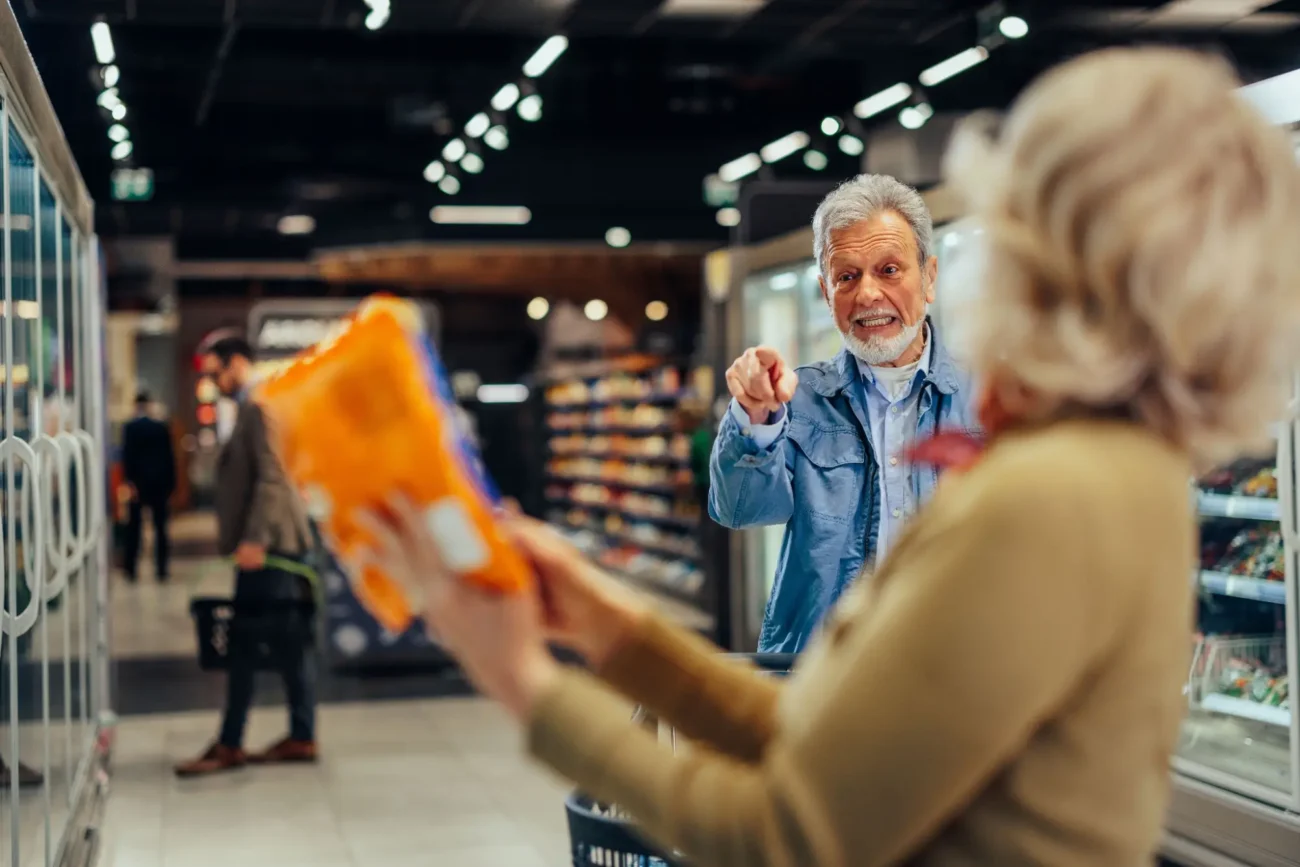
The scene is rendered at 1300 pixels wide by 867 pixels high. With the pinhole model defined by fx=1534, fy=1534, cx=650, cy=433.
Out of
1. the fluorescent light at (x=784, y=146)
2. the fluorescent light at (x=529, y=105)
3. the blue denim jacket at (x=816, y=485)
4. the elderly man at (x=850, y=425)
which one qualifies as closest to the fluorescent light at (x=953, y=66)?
the fluorescent light at (x=529, y=105)

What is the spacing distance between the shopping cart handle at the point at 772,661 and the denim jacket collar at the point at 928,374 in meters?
0.71

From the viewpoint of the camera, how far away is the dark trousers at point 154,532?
14922 millimetres

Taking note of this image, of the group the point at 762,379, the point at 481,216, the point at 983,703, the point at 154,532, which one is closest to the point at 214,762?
the point at 762,379

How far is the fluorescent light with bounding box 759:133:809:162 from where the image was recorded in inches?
618

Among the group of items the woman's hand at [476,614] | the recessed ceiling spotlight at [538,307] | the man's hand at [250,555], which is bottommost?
the man's hand at [250,555]

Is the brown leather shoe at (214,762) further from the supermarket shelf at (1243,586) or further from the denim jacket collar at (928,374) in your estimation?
the denim jacket collar at (928,374)

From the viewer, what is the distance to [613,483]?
1653cm

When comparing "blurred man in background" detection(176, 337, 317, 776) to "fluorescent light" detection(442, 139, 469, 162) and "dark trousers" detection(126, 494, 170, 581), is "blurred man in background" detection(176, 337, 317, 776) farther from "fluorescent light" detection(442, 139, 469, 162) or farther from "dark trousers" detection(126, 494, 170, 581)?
"fluorescent light" detection(442, 139, 469, 162)

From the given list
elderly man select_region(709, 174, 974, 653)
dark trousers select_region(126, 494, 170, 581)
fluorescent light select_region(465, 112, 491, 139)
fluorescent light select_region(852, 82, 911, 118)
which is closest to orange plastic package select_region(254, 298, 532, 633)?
elderly man select_region(709, 174, 974, 653)

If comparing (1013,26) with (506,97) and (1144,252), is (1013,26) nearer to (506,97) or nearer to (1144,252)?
(506,97)

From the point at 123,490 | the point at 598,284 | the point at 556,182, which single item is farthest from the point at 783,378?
the point at 598,284

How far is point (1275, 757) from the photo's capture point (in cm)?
471

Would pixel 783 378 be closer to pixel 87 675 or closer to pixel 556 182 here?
pixel 87 675

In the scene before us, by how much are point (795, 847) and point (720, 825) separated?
0.06 m
